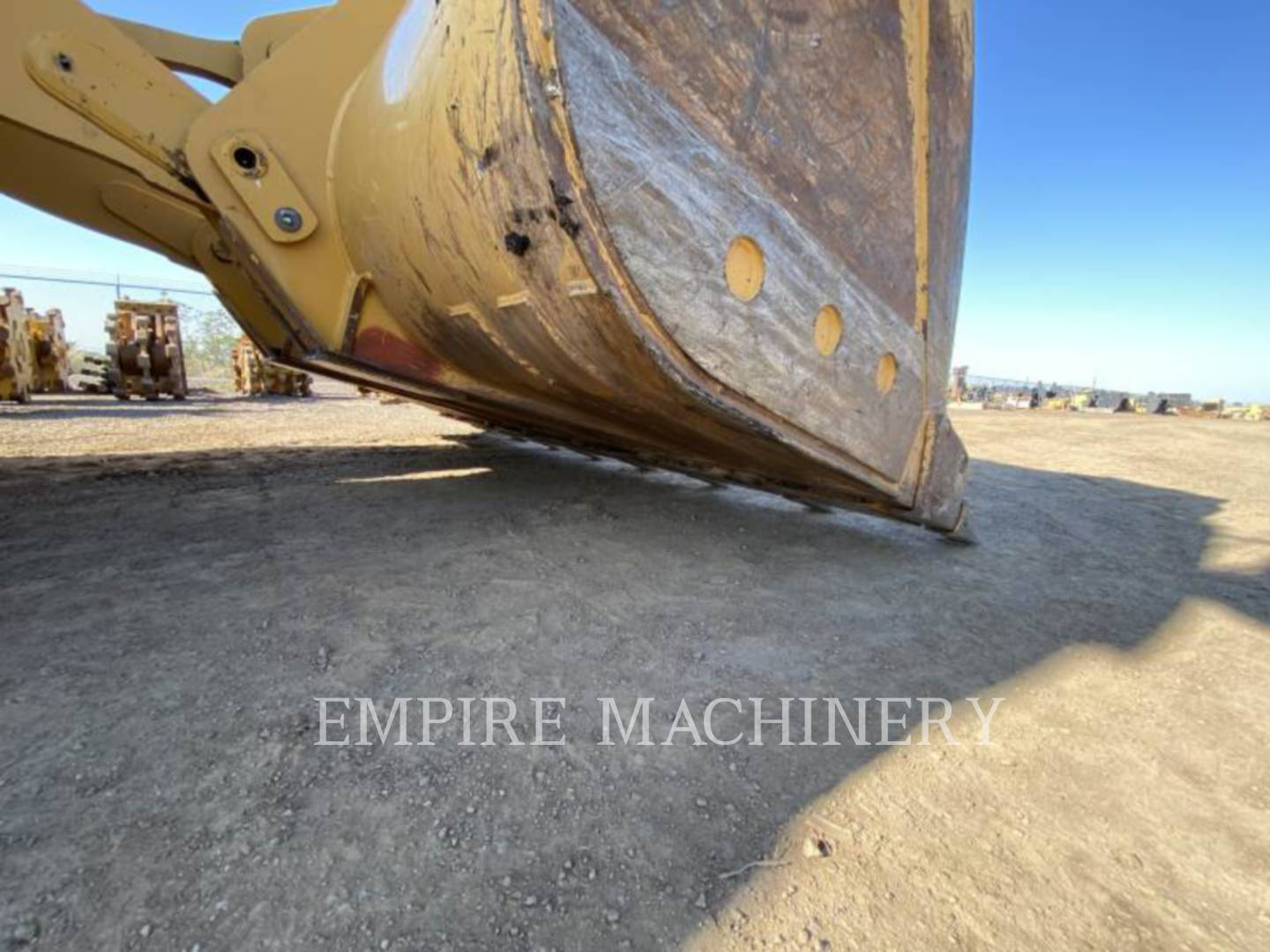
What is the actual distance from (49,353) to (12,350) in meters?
3.00

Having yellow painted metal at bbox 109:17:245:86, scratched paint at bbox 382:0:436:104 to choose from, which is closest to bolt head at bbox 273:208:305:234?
scratched paint at bbox 382:0:436:104

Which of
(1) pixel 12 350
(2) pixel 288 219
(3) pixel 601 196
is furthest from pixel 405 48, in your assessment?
(1) pixel 12 350

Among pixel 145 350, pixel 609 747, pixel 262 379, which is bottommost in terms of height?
pixel 262 379

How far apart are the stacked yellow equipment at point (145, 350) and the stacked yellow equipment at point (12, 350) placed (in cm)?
131

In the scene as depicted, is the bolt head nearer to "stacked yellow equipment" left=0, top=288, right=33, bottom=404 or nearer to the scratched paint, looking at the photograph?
the scratched paint

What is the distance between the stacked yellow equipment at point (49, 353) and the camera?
1167cm

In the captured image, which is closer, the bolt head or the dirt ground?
the dirt ground

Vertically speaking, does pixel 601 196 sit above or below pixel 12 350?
above

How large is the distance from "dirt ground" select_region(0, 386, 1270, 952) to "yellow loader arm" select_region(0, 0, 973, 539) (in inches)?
22.8

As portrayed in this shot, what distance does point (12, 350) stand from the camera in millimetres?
9641

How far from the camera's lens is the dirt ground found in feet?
3.10

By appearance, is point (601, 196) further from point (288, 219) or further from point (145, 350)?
point (145, 350)

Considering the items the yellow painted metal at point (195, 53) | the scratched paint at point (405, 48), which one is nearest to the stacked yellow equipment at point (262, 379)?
the yellow painted metal at point (195, 53)

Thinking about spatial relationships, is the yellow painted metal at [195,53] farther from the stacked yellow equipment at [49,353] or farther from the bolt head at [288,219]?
the stacked yellow equipment at [49,353]
